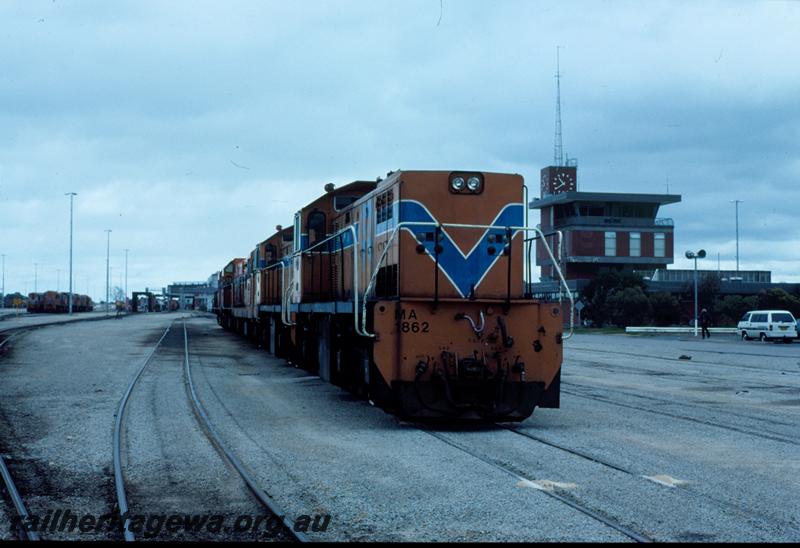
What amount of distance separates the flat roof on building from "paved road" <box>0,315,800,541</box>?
6322 cm

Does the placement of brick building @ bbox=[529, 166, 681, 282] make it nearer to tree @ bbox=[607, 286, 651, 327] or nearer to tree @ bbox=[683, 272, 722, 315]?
tree @ bbox=[683, 272, 722, 315]

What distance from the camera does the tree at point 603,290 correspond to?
66.5 metres

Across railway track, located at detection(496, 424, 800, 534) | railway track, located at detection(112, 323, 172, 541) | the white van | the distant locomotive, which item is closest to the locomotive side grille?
railway track, located at detection(496, 424, 800, 534)

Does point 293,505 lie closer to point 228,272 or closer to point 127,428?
point 127,428

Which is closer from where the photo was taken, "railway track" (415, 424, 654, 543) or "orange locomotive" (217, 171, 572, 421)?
"railway track" (415, 424, 654, 543)

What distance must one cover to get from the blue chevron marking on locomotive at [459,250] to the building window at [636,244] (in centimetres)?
7230

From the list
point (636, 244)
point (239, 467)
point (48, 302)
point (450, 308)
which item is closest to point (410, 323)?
point (450, 308)

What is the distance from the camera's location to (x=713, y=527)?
19.2 ft

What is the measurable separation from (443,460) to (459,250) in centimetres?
346

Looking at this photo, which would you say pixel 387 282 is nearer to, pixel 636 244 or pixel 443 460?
pixel 443 460

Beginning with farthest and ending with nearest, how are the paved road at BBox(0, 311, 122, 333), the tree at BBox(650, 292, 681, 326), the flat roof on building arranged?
the flat roof on building → the tree at BBox(650, 292, 681, 326) → the paved road at BBox(0, 311, 122, 333)

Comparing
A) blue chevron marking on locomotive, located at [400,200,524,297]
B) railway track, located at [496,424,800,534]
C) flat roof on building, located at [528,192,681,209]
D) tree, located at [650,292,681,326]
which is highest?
flat roof on building, located at [528,192,681,209]

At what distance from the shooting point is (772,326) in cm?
3938

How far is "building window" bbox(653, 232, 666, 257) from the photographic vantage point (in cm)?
8162
